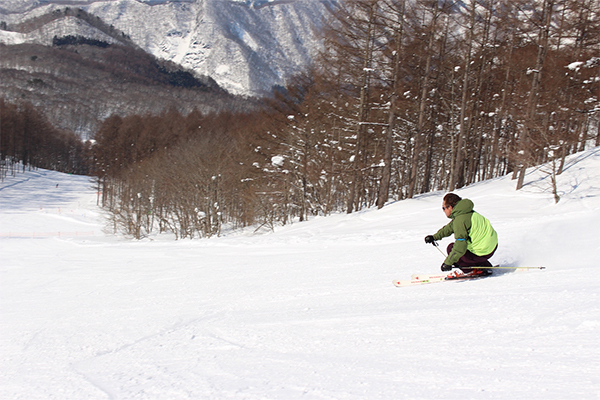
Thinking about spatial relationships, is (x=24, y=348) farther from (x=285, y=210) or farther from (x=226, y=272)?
(x=285, y=210)

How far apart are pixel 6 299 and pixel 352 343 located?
7178mm

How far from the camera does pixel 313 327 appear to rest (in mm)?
4484

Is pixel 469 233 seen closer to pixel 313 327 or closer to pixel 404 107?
pixel 313 327

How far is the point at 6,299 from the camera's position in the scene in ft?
24.5

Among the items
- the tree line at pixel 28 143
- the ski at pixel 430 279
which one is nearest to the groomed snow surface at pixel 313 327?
the ski at pixel 430 279

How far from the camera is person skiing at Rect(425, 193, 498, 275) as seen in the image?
5715mm

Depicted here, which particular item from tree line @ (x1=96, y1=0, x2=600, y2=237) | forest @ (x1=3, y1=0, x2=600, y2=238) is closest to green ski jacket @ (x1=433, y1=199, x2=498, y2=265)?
tree line @ (x1=96, y1=0, x2=600, y2=237)

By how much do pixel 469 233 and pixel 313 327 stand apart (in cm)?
291

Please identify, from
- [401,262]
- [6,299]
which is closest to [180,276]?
[6,299]

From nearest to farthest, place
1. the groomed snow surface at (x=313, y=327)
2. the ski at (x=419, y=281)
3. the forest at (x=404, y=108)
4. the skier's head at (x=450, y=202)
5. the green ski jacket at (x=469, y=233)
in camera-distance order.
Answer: the groomed snow surface at (x=313, y=327)
the green ski jacket at (x=469, y=233)
the skier's head at (x=450, y=202)
the ski at (x=419, y=281)
the forest at (x=404, y=108)

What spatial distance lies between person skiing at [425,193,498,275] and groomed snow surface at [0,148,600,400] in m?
0.35

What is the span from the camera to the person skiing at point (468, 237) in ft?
18.7

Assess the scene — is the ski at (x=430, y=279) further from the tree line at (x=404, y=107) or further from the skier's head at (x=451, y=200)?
the tree line at (x=404, y=107)

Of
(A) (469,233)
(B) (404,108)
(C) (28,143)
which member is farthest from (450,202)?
(C) (28,143)
